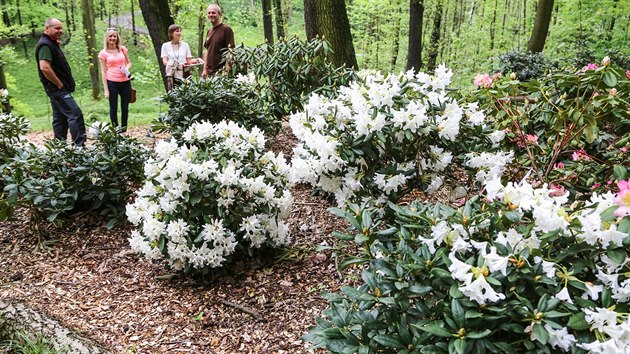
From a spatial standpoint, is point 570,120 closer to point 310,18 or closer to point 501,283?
point 501,283

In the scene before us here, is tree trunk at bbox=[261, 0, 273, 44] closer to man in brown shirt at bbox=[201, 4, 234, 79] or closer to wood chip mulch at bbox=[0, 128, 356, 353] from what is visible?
man in brown shirt at bbox=[201, 4, 234, 79]

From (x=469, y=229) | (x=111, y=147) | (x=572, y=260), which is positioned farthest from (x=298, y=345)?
(x=111, y=147)

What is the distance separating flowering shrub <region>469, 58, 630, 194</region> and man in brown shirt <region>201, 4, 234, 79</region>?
145 inches

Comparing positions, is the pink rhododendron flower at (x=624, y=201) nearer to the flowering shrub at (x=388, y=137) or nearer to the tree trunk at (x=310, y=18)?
the flowering shrub at (x=388, y=137)

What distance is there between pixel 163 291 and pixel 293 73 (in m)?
2.53

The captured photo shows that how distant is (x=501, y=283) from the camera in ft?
4.30

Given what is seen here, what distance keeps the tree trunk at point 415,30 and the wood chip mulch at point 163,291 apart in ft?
22.0

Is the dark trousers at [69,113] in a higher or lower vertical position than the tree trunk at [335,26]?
lower

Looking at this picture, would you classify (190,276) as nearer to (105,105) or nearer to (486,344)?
(486,344)

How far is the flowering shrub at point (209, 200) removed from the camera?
2.67 meters

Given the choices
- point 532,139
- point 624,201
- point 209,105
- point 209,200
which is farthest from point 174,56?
point 624,201

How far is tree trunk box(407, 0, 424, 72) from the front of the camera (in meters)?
8.88

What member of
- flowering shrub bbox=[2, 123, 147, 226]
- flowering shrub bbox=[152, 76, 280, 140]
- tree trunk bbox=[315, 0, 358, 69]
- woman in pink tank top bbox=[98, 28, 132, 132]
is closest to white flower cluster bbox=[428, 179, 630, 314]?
flowering shrub bbox=[2, 123, 147, 226]

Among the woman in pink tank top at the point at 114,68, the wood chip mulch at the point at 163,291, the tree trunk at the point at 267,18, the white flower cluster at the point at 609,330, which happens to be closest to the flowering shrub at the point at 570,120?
the white flower cluster at the point at 609,330
